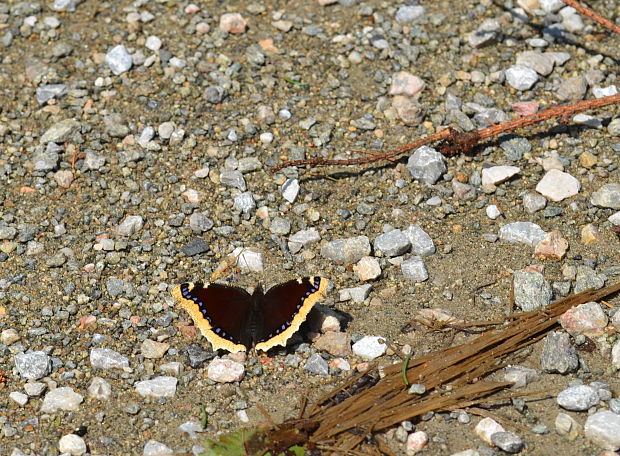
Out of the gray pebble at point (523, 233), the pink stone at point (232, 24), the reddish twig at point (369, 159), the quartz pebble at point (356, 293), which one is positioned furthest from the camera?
the pink stone at point (232, 24)

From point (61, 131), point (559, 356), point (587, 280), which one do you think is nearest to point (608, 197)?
point (587, 280)

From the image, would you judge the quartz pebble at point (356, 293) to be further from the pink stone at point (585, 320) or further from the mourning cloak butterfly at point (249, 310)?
the pink stone at point (585, 320)

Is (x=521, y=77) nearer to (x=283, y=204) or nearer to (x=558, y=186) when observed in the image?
(x=558, y=186)

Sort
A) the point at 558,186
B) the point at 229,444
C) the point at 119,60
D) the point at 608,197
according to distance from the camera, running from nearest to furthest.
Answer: the point at 229,444
the point at 608,197
the point at 558,186
the point at 119,60

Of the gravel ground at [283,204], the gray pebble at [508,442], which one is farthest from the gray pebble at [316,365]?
the gray pebble at [508,442]

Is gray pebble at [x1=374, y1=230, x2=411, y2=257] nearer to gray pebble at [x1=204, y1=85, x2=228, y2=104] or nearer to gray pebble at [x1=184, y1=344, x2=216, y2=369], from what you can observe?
gray pebble at [x1=184, y1=344, x2=216, y2=369]
